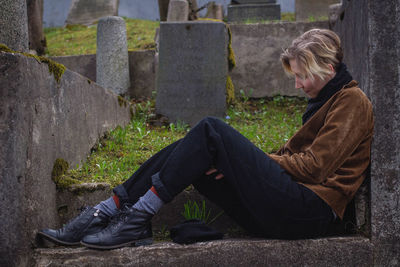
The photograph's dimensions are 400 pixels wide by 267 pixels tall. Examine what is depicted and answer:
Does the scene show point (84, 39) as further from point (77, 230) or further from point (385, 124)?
point (385, 124)

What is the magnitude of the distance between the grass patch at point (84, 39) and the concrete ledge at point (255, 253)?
7.58 m

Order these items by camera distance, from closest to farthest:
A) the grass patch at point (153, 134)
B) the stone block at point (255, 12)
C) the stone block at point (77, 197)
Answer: the stone block at point (77, 197), the grass patch at point (153, 134), the stone block at point (255, 12)

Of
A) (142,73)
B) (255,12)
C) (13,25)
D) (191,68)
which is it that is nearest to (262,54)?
(191,68)

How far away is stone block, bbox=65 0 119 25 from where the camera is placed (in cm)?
1320

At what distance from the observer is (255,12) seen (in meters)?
9.70

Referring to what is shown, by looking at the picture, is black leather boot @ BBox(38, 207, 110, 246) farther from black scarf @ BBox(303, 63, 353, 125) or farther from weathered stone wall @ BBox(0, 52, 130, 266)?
black scarf @ BBox(303, 63, 353, 125)

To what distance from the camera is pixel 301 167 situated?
1.99 meters

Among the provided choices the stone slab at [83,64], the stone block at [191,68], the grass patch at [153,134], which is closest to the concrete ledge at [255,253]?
the grass patch at [153,134]

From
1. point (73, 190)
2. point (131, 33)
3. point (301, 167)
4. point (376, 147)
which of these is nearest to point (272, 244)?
point (301, 167)

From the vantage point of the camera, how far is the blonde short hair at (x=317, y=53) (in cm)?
204

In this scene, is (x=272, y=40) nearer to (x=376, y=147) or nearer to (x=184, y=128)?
(x=184, y=128)

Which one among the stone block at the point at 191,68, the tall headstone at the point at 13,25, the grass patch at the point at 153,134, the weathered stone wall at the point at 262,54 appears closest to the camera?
the tall headstone at the point at 13,25

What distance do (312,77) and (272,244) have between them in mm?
869

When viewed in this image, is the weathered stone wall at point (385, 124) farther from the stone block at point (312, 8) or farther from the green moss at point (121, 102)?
the stone block at point (312, 8)
